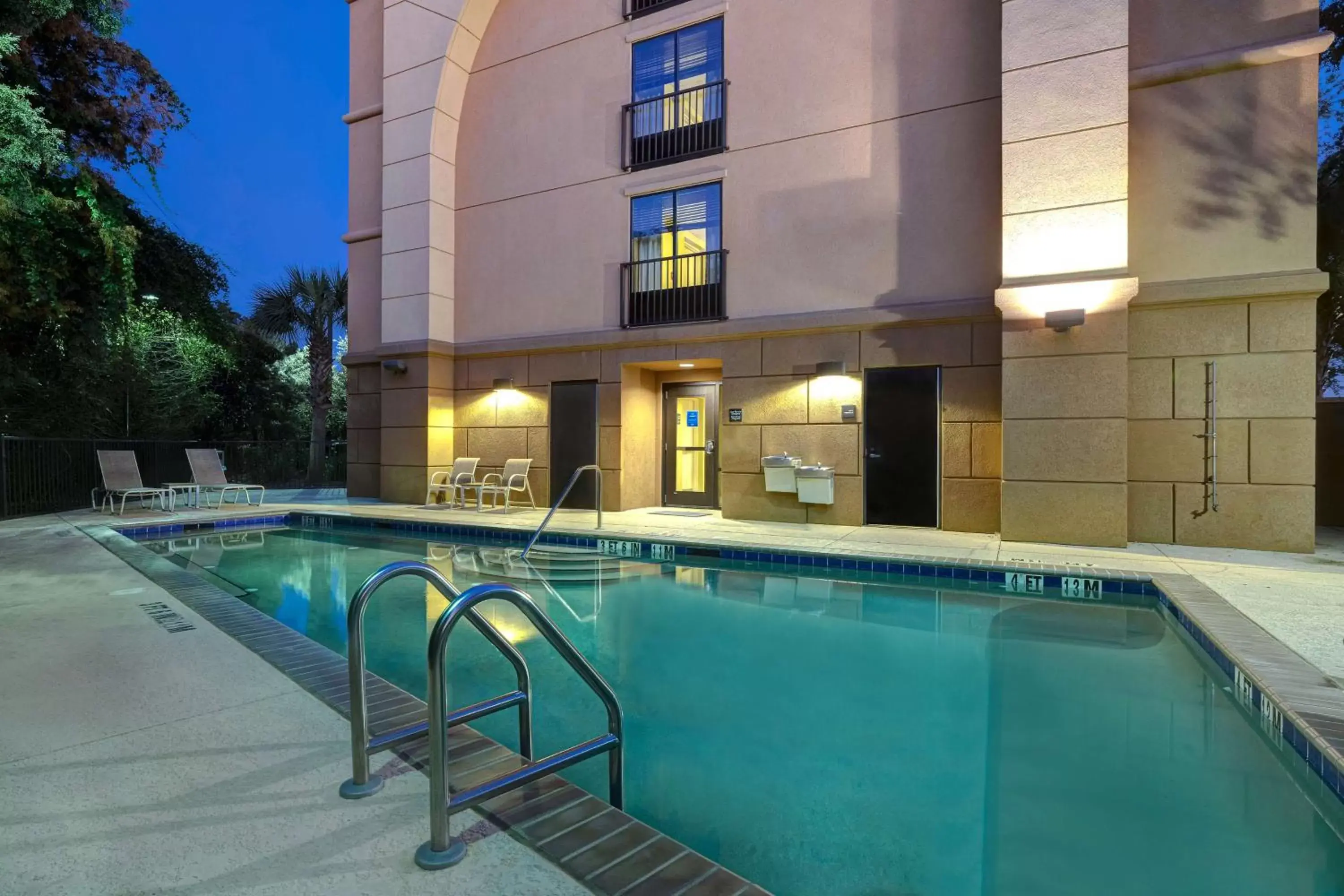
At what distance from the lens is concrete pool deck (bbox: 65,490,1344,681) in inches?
162

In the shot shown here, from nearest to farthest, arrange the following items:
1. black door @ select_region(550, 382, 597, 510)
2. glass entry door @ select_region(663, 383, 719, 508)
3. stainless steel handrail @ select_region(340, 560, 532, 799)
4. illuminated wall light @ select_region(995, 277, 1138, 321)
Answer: stainless steel handrail @ select_region(340, 560, 532, 799)
illuminated wall light @ select_region(995, 277, 1138, 321)
black door @ select_region(550, 382, 597, 510)
glass entry door @ select_region(663, 383, 719, 508)

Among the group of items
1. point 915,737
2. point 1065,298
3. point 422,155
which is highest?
point 422,155

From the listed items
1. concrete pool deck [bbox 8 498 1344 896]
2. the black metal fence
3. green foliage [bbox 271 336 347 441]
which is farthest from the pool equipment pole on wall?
green foliage [bbox 271 336 347 441]

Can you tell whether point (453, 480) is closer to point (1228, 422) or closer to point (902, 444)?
Result: point (902, 444)

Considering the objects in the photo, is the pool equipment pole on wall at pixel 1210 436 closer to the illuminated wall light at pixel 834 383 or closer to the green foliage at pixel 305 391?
the illuminated wall light at pixel 834 383

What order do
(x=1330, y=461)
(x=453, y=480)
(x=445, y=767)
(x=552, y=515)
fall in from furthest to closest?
(x=453, y=480) < (x=1330, y=461) < (x=552, y=515) < (x=445, y=767)

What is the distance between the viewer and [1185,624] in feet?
14.0

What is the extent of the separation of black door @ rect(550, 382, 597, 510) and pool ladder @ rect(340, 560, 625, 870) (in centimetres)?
819

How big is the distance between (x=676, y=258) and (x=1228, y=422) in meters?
6.99

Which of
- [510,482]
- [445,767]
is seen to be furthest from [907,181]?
[445,767]

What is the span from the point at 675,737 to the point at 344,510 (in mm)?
8575

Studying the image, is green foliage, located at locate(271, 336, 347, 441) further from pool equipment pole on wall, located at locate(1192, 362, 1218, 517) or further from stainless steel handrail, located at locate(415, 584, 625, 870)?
stainless steel handrail, located at locate(415, 584, 625, 870)

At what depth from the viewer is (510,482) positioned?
34.0ft

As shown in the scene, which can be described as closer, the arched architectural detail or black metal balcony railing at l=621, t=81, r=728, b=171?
black metal balcony railing at l=621, t=81, r=728, b=171
